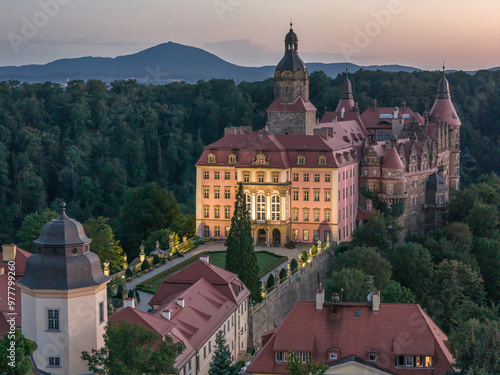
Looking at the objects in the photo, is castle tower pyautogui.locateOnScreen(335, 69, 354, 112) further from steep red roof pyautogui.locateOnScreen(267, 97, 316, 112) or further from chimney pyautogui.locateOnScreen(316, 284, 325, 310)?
chimney pyautogui.locateOnScreen(316, 284, 325, 310)

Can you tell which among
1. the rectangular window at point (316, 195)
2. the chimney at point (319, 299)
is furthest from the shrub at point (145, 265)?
the chimney at point (319, 299)

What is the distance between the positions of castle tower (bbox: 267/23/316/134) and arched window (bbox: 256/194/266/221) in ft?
27.8

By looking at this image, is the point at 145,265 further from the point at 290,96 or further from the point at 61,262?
the point at 61,262

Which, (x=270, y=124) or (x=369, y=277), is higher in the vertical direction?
(x=270, y=124)

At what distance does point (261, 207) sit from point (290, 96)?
451 inches

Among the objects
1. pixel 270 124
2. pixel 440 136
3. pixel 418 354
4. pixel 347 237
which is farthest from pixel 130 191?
pixel 418 354

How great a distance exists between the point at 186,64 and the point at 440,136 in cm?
3858

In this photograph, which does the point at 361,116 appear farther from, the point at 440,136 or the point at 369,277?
the point at 369,277

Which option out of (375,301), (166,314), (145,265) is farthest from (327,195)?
(166,314)

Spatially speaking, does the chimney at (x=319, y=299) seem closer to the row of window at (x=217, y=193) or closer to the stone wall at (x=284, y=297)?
the stone wall at (x=284, y=297)

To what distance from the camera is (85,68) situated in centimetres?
11850

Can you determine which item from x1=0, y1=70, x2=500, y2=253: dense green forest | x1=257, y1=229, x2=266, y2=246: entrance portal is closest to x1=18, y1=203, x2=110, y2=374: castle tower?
x1=257, y1=229, x2=266, y2=246: entrance portal

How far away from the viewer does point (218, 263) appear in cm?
6619

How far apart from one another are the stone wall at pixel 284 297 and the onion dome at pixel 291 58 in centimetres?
1848
